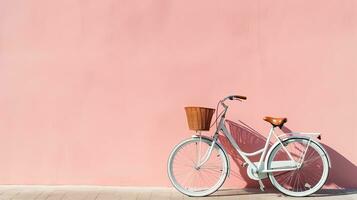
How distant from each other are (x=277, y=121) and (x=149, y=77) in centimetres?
173

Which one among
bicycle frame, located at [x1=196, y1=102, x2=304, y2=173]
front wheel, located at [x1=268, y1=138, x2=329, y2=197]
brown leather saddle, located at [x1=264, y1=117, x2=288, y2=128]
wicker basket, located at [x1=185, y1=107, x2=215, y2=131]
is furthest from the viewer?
front wheel, located at [x1=268, y1=138, x2=329, y2=197]

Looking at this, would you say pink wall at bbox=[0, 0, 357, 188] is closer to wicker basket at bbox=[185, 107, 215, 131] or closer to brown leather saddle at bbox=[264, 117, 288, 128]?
brown leather saddle at bbox=[264, 117, 288, 128]

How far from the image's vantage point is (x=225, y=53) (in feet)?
25.1

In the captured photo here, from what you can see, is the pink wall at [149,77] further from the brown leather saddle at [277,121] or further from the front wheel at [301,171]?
the brown leather saddle at [277,121]

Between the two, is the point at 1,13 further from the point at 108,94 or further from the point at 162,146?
the point at 162,146

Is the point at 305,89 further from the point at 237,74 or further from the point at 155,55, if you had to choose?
the point at 155,55

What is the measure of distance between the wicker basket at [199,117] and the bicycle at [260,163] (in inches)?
2.4

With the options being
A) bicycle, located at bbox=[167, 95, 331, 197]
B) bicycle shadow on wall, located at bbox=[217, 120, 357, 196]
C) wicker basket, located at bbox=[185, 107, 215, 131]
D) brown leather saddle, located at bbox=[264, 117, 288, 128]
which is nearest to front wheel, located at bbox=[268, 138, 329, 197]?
bicycle, located at bbox=[167, 95, 331, 197]

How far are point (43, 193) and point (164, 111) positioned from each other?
1856 millimetres

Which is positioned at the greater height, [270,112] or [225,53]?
[225,53]

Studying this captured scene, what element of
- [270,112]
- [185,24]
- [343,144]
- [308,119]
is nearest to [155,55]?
[185,24]

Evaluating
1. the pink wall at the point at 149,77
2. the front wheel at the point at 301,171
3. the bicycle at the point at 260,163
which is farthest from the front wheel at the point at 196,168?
the front wheel at the point at 301,171

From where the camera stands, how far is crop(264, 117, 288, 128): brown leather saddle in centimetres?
727

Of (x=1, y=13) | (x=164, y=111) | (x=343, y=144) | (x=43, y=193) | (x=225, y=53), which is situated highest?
(x=1, y=13)
